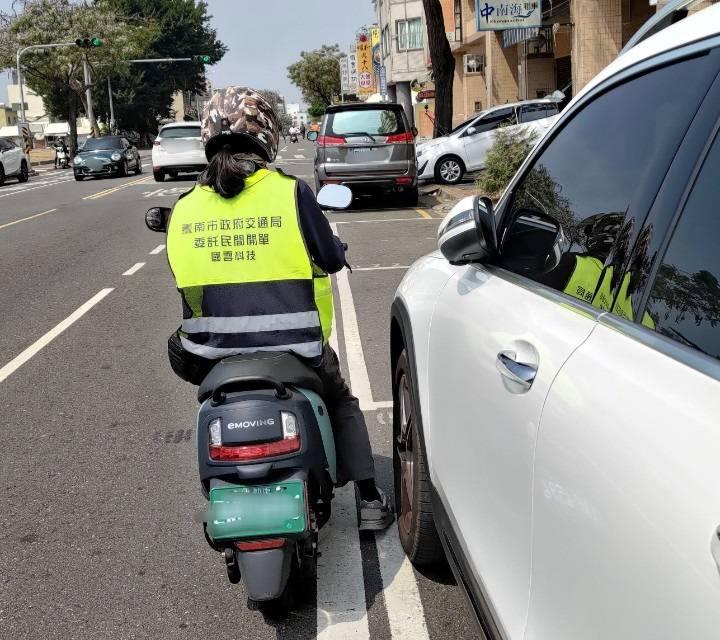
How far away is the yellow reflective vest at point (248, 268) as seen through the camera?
9.89 feet

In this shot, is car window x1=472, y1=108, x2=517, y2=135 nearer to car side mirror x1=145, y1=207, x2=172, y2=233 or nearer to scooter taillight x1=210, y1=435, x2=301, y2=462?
car side mirror x1=145, y1=207, x2=172, y2=233

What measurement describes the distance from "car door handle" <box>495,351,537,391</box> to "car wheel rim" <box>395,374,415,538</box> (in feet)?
3.84

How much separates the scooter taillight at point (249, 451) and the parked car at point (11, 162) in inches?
1309

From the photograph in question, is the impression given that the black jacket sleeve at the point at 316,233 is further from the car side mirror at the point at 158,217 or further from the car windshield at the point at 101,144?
the car windshield at the point at 101,144

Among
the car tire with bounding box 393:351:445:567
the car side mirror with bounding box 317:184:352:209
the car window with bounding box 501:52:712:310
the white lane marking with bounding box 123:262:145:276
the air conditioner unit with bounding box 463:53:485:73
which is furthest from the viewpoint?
the air conditioner unit with bounding box 463:53:485:73

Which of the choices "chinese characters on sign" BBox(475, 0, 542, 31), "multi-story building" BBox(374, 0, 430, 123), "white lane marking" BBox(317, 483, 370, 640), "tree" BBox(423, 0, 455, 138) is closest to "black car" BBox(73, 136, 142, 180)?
"tree" BBox(423, 0, 455, 138)

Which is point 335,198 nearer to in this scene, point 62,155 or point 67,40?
point 62,155

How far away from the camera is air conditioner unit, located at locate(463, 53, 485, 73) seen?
38906mm

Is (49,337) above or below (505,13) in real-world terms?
below

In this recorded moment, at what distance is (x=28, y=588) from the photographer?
346 centimetres

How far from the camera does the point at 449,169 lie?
2116 centimetres

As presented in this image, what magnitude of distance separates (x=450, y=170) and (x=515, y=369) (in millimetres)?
19508

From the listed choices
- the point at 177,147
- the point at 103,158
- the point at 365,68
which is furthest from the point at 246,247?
the point at 365,68

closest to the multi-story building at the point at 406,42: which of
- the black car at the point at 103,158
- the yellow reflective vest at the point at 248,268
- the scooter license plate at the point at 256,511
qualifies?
the black car at the point at 103,158
